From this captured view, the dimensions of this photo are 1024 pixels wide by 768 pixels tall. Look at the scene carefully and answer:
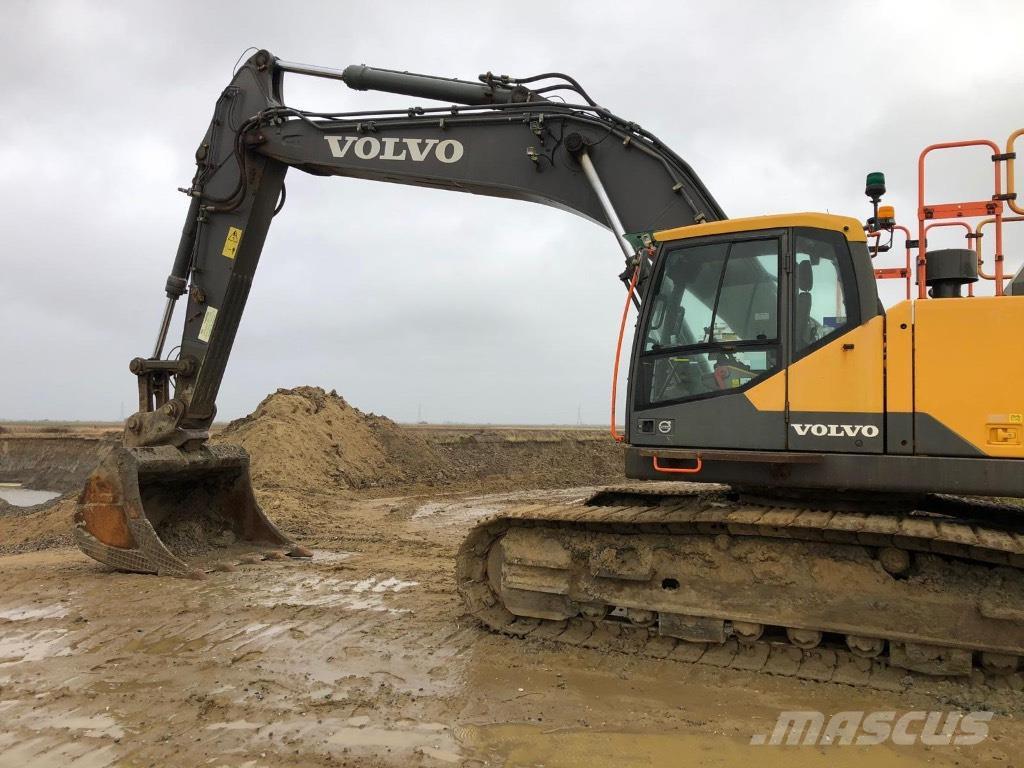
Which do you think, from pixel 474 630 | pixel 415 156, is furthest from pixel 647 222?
pixel 474 630

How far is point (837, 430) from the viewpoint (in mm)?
4715

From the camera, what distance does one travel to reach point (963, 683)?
14.8 feet

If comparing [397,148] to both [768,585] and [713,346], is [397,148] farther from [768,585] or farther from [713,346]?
[768,585]

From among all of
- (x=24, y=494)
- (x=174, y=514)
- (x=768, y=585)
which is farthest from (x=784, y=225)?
(x=24, y=494)

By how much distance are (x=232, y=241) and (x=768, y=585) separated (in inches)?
242

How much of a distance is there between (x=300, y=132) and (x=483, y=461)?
14.7 m

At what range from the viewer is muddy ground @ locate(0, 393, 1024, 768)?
3752 millimetres

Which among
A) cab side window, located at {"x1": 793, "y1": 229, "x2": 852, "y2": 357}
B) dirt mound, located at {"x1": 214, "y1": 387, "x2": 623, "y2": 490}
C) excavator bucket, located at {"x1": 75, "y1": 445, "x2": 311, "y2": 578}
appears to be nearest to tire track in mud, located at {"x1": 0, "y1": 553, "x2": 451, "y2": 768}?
excavator bucket, located at {"x1": 75, "y1": 445, "x2": 311, "y2": 578}

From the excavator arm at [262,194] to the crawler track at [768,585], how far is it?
1.88 meters

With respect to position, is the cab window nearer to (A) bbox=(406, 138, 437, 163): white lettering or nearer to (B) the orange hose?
(B) the orange hose

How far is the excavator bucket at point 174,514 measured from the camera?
734cm

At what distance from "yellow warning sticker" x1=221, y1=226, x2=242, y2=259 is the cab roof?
189 inches

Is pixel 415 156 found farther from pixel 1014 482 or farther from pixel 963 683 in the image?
pixel 963 683

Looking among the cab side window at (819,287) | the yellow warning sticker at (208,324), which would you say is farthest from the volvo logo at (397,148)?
the cab side window at (819,287)
